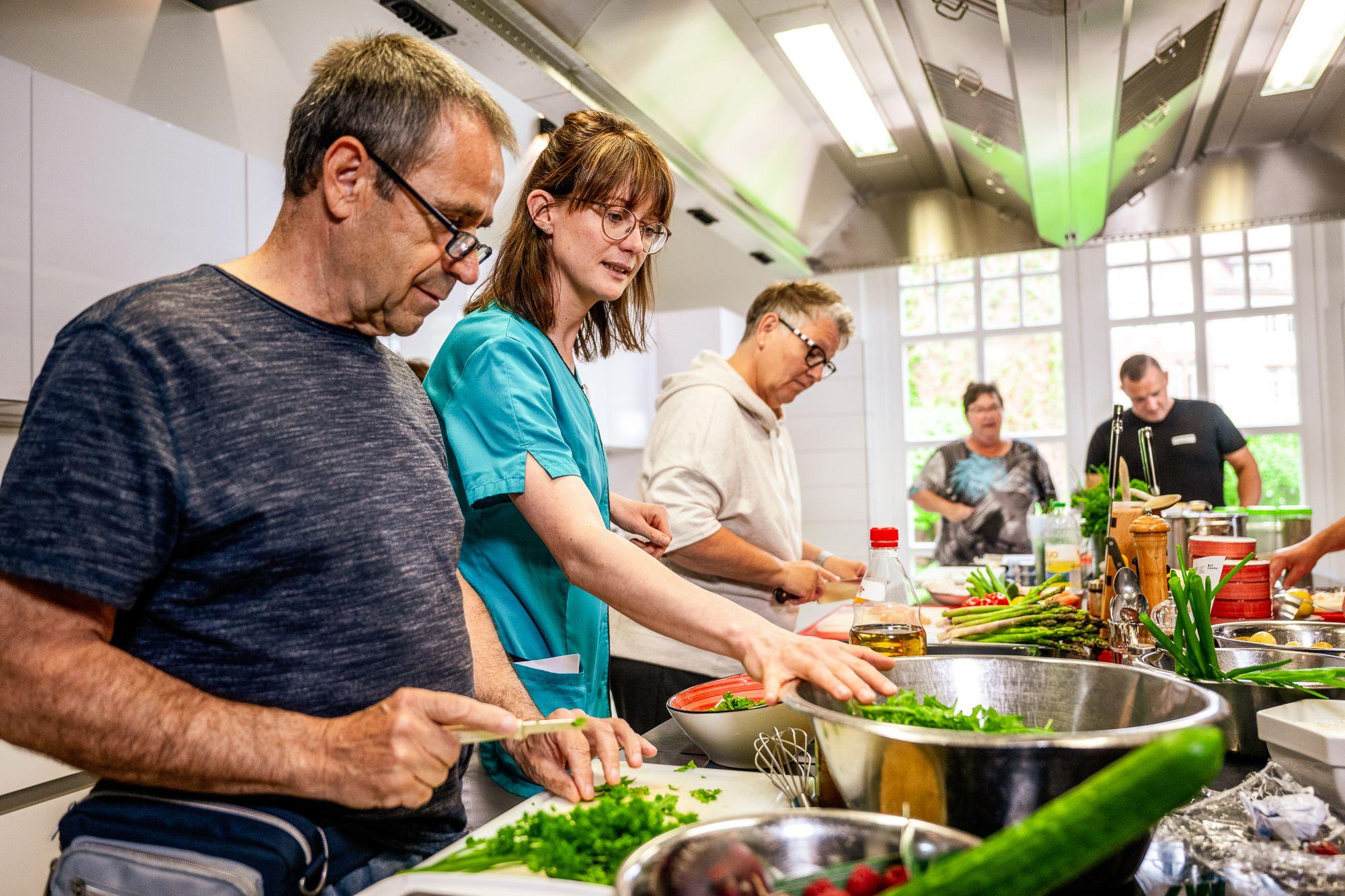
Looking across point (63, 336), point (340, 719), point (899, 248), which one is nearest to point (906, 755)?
point (340, 719)

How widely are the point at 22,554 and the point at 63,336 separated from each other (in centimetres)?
20

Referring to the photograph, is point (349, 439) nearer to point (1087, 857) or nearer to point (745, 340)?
point (1087, 857)

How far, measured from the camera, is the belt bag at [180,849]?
818 millimetres

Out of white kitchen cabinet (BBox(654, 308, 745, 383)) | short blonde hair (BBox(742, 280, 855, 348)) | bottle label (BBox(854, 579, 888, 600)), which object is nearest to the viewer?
bottle label (BBox(854, 579, 888, 600))

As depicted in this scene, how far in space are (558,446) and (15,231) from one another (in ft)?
5.19

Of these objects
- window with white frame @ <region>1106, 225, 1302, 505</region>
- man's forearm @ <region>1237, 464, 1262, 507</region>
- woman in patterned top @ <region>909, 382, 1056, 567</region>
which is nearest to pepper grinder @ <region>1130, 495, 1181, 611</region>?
woman in patterned top @ <region>909, 382, 1056, 567</region>

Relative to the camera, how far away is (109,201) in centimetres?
224

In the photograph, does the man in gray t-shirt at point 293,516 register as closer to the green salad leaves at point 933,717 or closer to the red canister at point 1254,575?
the green salad leaves at point 933,717

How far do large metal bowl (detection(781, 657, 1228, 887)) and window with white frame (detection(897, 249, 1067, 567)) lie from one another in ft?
18.0

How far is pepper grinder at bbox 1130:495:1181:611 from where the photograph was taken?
1.65 metres

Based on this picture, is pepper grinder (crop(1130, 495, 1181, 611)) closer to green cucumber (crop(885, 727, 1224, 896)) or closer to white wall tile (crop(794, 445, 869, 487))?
green cucumber (crop(885, 727, 1224, 896))

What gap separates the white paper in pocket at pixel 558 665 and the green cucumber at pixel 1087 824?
0.80 meters

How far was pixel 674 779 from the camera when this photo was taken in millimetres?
1053

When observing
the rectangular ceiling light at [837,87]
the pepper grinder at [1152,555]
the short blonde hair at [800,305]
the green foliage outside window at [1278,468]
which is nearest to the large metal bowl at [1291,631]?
the pepper grinder at [1152,555]
